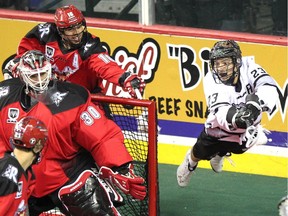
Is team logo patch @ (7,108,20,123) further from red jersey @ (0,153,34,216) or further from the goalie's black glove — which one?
the goalie's black glove

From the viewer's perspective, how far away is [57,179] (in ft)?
17.8

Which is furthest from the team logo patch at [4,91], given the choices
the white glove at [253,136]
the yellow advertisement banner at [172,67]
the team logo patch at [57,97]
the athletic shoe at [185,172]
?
the yellow advertisement banner at [172,67]

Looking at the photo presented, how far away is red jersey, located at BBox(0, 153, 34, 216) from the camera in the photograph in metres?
4.43

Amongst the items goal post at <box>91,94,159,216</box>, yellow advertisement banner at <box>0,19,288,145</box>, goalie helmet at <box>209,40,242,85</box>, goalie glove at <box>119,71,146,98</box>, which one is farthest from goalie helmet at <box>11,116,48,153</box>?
yellow advertisement banner at <box>0,19,288,145</box>

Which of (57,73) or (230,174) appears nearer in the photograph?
(57,73)

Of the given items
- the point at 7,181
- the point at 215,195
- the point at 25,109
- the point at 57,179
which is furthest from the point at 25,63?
the point at 215,195

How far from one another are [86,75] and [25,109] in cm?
135

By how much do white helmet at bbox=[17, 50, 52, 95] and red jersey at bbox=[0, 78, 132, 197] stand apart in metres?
0.05

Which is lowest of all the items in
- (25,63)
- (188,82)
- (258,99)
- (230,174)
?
(230,174)

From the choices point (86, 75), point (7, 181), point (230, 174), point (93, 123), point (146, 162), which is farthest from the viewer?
point (230, 174)

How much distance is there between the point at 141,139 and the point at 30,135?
1.48 meters

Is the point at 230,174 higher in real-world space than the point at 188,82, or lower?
lower

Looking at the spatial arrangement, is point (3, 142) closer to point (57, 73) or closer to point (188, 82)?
point (57, 73)

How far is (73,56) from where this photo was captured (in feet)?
21.6
